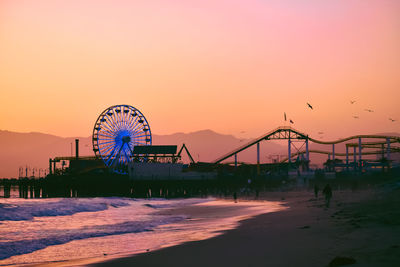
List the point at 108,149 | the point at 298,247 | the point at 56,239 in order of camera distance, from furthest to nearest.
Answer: the point at 108,149, the point at 56,239, the point at 298,247

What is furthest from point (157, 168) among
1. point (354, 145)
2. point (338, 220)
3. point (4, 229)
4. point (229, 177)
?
point (338, 220)

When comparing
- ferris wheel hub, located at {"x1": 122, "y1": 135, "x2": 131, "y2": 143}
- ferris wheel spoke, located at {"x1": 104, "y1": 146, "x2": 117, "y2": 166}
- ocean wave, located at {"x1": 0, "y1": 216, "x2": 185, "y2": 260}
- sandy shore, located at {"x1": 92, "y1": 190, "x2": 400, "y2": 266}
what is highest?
ferris wheel hub, located at {"x1": 122, "y1": 135, "x2": 131, "y2": 143}

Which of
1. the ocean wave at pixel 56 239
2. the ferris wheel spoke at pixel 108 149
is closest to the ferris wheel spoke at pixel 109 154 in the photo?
the ferris wheel spoke at pixel 108 149

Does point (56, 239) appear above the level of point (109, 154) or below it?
below

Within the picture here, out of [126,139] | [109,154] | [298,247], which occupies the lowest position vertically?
[298,247]

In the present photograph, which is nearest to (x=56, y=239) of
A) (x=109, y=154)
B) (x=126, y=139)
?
(x=109, y=154)

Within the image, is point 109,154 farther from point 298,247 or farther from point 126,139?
point 298,247

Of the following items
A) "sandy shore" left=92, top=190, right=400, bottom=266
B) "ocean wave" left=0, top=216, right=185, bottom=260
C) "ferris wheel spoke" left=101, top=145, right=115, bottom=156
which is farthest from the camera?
"ferris wheel spoke" left=101, top=145, right=115, bottom=156

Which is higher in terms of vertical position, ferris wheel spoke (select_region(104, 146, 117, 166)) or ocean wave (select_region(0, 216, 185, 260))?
ferris wheel spoke (select_region(104, 146, 117, 166))

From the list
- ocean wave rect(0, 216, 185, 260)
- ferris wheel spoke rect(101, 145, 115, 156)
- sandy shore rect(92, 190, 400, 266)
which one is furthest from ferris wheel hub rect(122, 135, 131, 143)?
sandy shore rect(92, 190, 400, 266)

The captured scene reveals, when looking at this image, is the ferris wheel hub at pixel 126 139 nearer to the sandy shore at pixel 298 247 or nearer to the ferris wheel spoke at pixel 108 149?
the ferris wheel spoke at pixel 108 149

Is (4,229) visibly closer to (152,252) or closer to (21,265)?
(21,265)

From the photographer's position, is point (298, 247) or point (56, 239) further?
point (56, 239)

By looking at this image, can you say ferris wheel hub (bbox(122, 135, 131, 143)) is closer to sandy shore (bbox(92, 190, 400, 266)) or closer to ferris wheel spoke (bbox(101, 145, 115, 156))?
ferris wheel spoke (bbox(101, 145, 115, 156))
